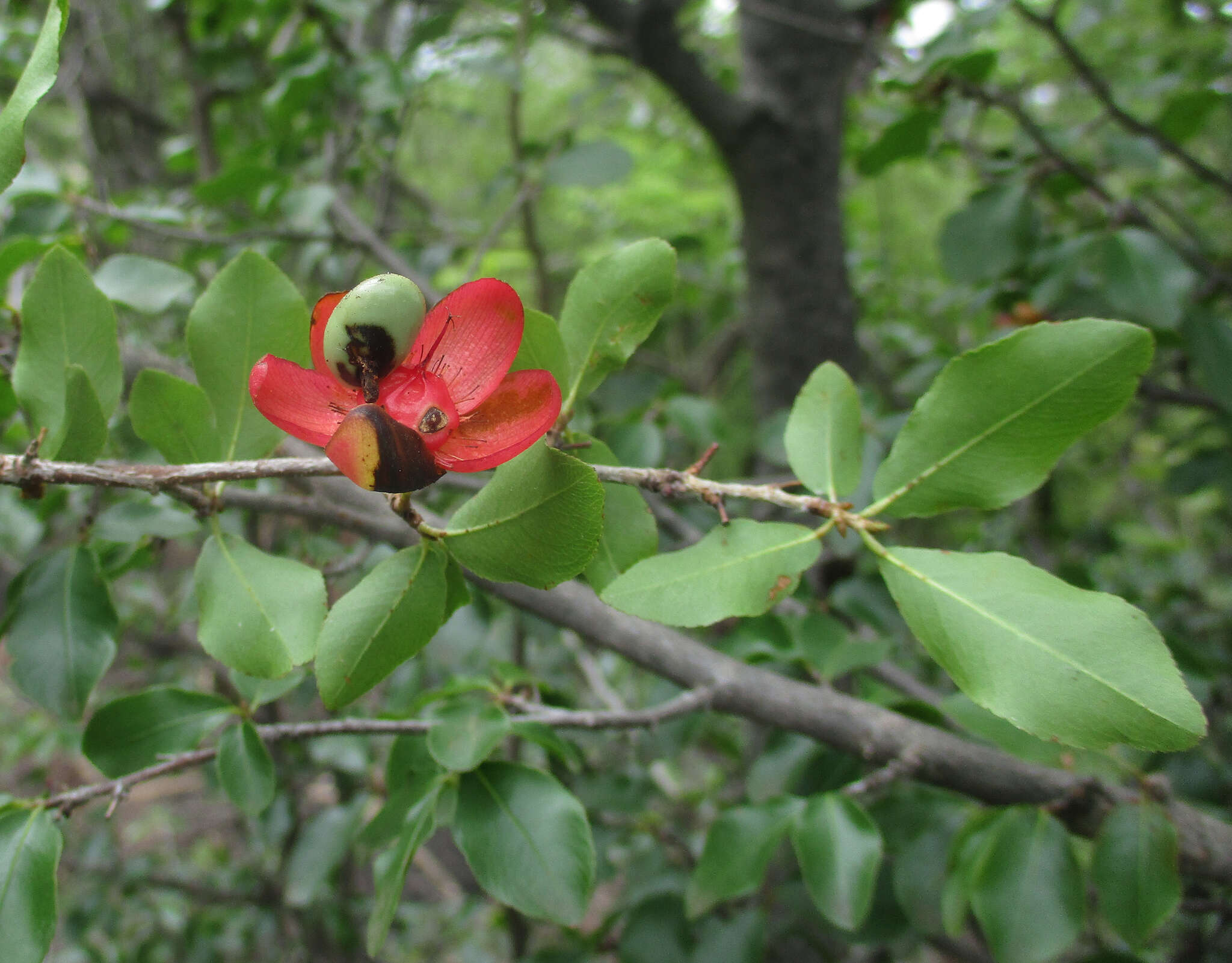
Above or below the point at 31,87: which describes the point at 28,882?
below

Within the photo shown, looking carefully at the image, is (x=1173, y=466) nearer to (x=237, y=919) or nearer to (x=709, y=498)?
(x=709, y=498)

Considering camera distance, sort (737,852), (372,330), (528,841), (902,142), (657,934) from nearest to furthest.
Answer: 1. (372,330)
2. (528,841)
3. (737,852)
4. (657,934)
5. (902,142)

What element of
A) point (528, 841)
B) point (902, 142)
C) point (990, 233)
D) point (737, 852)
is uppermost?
point (902, 142)

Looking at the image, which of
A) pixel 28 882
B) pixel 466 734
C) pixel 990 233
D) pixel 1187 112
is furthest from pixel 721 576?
pixel 1187 112

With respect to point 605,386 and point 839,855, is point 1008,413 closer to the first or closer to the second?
point 839,855

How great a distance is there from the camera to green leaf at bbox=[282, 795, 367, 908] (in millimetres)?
917

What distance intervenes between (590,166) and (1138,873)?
3.70 feet

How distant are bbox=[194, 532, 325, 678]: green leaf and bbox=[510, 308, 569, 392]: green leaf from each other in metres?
0.18

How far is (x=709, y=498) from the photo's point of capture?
41cm

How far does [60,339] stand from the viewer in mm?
479

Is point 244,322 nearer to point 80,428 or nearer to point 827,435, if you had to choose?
point 80,428

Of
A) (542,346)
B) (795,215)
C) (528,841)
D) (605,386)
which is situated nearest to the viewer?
(542,346)

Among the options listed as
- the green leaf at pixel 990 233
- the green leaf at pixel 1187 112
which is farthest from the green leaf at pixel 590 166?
the green leaf at pixel 1187 112

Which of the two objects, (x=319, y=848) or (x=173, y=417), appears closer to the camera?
(x=173, y=417)
